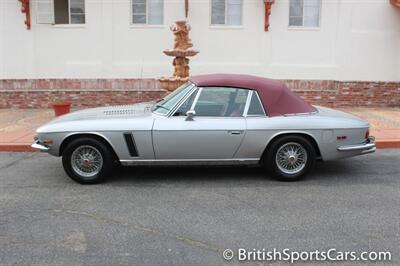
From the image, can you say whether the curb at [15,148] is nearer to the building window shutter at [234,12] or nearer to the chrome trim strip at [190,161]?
the chrome trim strip at [190,161]

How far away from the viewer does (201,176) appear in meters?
6.21

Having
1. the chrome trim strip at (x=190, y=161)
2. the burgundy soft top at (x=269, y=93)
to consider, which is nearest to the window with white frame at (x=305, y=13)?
the burgundy soft top at (x=269, y=93)

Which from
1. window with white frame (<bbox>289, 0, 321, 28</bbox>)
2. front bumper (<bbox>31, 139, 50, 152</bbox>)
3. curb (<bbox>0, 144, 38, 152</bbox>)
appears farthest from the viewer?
window with white frame (<bbox>289, 0, 321, 28</bbox>)

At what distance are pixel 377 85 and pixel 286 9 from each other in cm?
344

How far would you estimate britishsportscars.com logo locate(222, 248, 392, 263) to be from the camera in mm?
3748

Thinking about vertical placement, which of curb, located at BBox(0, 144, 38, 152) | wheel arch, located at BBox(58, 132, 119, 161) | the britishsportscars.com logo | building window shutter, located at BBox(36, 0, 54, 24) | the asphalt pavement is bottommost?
the britishsportscars.com logo

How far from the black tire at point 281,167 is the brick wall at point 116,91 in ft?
22.6

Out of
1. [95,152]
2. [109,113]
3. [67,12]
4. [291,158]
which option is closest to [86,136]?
[95,152]

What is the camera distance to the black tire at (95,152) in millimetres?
5676

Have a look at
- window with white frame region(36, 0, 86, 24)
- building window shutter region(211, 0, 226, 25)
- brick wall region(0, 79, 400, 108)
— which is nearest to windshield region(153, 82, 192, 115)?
brick wall region(0, 79, 400, 108)

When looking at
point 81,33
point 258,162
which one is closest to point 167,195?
point 258,162

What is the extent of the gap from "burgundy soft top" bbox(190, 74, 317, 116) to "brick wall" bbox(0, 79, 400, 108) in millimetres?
6424

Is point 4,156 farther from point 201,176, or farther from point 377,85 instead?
point 377,85

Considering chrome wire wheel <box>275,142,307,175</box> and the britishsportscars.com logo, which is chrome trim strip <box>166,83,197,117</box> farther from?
the britishsportscars.com logo
